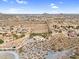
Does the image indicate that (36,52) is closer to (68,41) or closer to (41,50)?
(41,50)

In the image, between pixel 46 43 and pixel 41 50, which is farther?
pixel 46 43

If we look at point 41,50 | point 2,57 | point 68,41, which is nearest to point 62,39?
point 68,41

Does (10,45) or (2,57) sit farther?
(10,45)

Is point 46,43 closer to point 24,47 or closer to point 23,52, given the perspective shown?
point 24,47

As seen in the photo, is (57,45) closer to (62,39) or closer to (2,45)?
(62,39)

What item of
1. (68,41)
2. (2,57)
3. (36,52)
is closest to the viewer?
(2,57)

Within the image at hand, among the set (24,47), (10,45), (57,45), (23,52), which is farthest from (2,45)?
(57,45)

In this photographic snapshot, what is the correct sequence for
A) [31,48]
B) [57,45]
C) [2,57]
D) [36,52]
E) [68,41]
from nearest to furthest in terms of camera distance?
[2,57]
[36,52]
[31,48]
[57,45]
[68,41]
